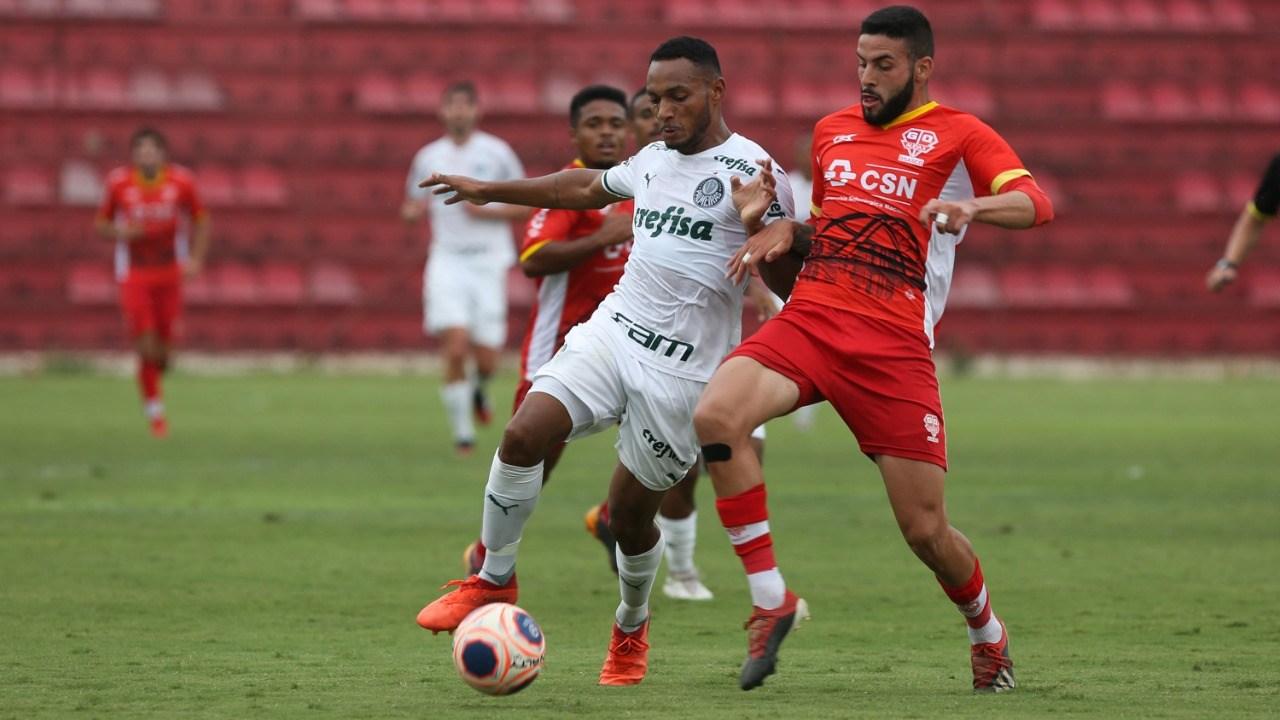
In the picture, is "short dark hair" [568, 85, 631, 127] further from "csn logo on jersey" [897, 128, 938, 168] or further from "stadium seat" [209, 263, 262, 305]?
"stadium seat" [209, 263, 262, 305]

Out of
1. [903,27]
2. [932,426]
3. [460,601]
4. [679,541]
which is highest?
[903,27]

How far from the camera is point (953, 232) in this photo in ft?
18.1

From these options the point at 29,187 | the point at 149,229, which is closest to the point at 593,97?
the point at 149,229

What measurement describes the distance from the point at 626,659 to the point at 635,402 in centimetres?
87

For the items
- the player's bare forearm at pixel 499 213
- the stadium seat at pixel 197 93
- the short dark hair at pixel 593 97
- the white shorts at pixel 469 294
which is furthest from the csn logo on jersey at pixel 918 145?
the stadium seat at pixel 197 93

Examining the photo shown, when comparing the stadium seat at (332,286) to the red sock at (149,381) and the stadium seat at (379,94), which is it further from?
the red sock at (149,381)

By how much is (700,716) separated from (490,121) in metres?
25.7

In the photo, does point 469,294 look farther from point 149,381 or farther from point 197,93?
point 197,93

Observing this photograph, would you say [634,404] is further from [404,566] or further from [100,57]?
[100,57]

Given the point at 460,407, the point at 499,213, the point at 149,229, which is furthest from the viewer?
the point at 149,229

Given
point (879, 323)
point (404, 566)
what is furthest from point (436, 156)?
point (879, 323)

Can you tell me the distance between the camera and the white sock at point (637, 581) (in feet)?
21.1

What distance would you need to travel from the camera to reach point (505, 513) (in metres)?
6.43

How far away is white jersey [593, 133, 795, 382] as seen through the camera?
644cm
